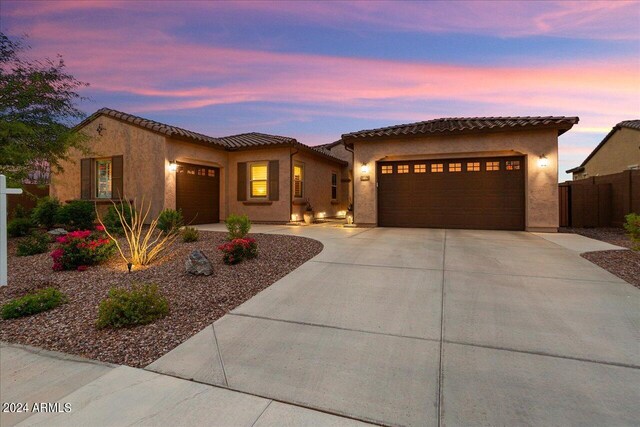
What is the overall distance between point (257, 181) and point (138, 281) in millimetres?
9559

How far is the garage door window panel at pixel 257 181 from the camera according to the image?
13897 millimetres

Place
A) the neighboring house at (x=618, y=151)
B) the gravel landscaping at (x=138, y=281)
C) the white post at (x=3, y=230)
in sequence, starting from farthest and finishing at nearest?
the neighboring house at (x=618, y=151) → the gravel landscaping at (x=138, y=281) → the white post at (x=3, y=230)

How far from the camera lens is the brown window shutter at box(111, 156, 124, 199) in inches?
481

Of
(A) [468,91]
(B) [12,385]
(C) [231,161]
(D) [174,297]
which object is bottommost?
(B) [12,385]

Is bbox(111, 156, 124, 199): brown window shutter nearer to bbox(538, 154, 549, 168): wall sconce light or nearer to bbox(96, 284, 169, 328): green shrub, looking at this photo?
bbox(96, 284, 169, 328): green shrub

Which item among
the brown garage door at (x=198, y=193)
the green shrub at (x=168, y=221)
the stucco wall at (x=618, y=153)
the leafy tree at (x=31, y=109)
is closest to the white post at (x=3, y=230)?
the green shrub at (x=168, y=221)

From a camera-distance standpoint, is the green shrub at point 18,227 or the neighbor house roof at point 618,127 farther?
the neighbor house roof at point 618,127

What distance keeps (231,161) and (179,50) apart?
5.13 m

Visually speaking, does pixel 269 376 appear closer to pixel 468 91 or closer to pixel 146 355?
pixel 146 355

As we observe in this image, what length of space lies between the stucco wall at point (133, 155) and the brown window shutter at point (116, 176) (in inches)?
7.2

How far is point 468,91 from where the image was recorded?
41.7 ft

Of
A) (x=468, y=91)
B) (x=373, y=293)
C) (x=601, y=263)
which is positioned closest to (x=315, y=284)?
(x=373, y=293)

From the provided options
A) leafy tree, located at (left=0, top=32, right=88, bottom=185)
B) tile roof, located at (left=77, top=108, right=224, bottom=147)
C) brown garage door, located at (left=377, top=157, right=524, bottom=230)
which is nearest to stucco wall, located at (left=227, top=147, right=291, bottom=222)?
tile roof, located at (left=77, top=108, right=224, bottom=147)

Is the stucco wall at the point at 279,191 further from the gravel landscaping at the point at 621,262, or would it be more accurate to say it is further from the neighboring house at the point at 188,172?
the gravel landscaping at the point at 621,262
